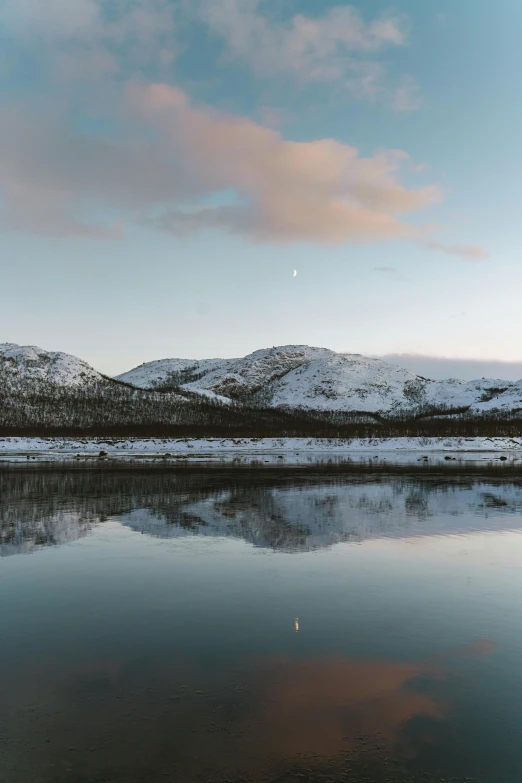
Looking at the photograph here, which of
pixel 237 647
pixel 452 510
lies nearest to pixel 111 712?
pixel 237 647

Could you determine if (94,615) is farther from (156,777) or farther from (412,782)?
(412,782)

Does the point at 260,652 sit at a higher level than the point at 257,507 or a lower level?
higher

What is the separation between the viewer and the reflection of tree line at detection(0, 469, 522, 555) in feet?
65.0

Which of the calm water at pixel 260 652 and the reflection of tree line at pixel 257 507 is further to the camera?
the reflection of tree line at pixel 257 507

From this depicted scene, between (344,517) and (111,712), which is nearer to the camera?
(111,712)

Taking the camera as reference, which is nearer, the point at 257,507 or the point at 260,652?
the point at 260,652

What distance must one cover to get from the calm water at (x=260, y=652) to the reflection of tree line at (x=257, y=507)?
0.94 feet

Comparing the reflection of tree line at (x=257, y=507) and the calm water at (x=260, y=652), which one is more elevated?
the calm water at (x=260, y=652)

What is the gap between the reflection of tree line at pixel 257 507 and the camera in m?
19.8

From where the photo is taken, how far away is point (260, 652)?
30.9 feet

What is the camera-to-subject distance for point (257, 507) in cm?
2547

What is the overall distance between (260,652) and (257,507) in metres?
16.1

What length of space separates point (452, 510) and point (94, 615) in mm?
17581

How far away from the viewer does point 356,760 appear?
20.9ft
